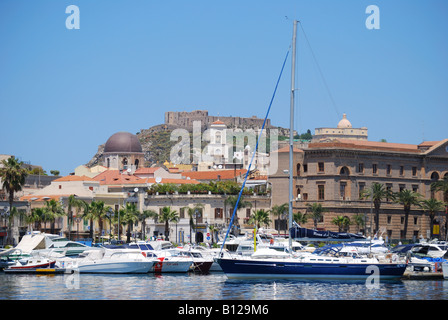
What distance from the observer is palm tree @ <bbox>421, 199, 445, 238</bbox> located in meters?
115

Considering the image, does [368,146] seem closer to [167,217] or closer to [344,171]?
[344,171]

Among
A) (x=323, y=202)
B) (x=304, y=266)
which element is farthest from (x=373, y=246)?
(x=323, y=202)

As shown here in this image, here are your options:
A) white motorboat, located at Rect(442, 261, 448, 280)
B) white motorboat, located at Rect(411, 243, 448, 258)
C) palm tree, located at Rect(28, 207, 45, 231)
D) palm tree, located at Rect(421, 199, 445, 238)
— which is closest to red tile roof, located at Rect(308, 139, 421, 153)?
palm tree, located at Rect(421, 199, 445, 238)

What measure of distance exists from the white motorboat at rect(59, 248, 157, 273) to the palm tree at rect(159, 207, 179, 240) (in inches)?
1335

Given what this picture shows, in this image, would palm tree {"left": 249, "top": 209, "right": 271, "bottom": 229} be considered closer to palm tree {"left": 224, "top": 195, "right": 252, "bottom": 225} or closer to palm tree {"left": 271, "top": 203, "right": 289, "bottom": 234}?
palm tree {"left": 271, "top": 203, "right": 289, "bottom": 234}

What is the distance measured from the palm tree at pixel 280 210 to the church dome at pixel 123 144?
65.6m

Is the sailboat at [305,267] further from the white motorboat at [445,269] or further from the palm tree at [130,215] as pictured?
the palm tree at [130,215]

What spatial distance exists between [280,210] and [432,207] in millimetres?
19580

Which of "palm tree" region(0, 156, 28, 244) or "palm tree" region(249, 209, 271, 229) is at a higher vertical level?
"palm tree" region(0, 156, 28, 244)

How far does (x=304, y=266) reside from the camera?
6400cm

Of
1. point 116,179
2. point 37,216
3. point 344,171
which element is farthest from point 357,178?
point 37,216

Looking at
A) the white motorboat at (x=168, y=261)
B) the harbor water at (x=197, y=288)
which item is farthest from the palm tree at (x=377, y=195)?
the harbor water at (x=197, y=288)

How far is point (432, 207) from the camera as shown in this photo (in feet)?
377
